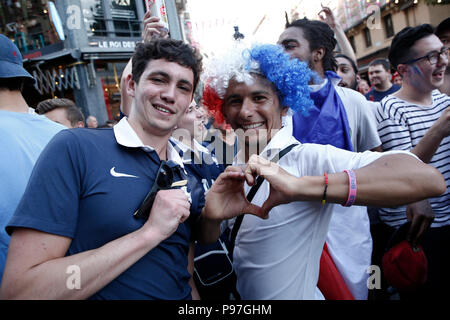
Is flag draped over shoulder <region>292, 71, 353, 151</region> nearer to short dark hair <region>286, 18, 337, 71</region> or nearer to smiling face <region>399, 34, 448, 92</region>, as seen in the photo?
short dark hair <region>286, 18, 337, 71</region>

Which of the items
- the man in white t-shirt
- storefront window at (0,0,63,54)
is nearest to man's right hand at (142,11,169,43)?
the man in white t-shirt

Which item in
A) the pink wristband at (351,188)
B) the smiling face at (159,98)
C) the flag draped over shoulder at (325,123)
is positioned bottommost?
the pink wristband at (351,188)

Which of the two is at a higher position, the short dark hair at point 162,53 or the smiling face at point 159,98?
the short dark hair at point 162,53

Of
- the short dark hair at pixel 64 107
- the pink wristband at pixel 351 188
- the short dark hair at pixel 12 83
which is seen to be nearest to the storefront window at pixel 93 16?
the short dark hair at pixel 64 107

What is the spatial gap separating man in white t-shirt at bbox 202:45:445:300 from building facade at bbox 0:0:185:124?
12805 mm

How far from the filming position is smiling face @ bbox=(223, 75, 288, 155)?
5.89 feet

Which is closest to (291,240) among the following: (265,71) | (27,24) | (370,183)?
(370,183)

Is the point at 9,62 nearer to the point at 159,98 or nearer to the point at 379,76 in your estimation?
the point at 159,98

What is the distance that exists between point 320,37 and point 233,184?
2.07 meters

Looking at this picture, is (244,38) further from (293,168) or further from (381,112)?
(381,112)

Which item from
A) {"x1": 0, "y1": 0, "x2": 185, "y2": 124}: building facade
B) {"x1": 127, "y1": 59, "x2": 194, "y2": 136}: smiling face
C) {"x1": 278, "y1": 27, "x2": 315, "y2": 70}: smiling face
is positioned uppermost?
{"x1": 0, "y1": 0, "x2": 185, "y2": 124}: building facade

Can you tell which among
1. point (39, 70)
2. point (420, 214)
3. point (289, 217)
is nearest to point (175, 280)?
point (289, 217)

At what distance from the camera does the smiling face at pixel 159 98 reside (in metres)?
1.68

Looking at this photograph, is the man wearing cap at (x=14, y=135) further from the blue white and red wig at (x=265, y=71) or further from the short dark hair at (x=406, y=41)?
the short dark hair at (x=406, y=41)
